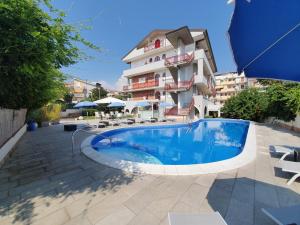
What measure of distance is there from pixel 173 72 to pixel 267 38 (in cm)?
2320

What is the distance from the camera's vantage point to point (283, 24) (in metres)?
1.82

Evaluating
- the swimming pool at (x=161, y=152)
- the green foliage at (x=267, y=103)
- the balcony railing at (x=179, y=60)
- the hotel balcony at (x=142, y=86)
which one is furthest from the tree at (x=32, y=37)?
the hotel balcony at (x=142, y=86)

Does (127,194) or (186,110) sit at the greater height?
(186,110)

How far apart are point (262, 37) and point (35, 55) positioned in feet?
10.4

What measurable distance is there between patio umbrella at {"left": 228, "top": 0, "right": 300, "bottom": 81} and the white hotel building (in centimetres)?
1885

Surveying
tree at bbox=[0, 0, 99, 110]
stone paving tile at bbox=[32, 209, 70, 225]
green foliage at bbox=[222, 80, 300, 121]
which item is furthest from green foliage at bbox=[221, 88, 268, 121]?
stone paving tile at bbox=[32, 209, 70, 225]

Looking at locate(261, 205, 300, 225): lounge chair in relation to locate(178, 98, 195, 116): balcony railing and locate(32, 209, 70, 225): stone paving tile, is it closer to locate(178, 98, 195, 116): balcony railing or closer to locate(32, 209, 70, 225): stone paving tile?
locate(32, 209, 70, 225): stone paving tile

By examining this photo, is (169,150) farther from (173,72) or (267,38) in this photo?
(173,72)

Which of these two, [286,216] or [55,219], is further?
[55,219]

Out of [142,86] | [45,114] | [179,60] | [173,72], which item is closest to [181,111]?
[173,72]

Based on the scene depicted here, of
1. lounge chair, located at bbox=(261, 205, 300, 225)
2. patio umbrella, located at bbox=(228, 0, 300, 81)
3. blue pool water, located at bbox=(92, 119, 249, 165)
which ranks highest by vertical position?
patio umbrella, located at bbox=(228, 0, 300, 81)

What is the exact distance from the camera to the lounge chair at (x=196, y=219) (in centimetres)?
191

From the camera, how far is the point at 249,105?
19172 millimetres

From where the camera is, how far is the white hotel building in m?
21.3
